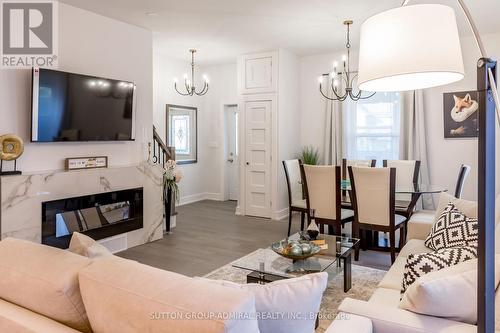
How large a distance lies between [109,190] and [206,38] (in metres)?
2.72

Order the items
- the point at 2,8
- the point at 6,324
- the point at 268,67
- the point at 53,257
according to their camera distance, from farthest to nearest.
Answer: the point at 268,67
the point at 2,8
the point at 53,257
the point at 6,324

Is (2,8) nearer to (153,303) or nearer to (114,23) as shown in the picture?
(114,23)

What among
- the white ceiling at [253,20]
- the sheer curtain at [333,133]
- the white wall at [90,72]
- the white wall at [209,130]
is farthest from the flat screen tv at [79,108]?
the sheer curtain at [333,133]

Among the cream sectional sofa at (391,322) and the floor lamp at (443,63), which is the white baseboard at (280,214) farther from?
the floor lamp at (443,63)

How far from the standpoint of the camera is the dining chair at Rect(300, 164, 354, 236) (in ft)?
13.3

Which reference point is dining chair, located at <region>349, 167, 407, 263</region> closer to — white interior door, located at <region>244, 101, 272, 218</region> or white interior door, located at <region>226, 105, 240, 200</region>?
white interior door, located at <region>244, 101, 272, 218</region>

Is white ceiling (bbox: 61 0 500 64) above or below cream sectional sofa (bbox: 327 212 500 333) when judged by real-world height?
above

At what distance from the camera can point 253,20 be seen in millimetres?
4578

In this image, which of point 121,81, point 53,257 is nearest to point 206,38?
point 121,81

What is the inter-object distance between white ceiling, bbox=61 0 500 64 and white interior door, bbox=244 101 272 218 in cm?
105

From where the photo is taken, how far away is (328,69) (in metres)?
6.32

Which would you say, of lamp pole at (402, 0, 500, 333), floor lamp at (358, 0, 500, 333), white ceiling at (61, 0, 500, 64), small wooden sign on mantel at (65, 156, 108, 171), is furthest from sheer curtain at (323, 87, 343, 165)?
lamp pole at (402, 0, 500, 333)

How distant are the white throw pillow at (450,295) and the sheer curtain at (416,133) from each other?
455 cm

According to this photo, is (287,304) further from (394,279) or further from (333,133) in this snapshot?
(333,133)
